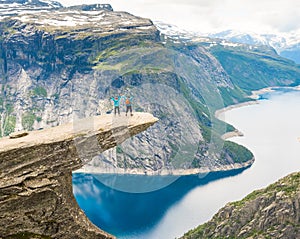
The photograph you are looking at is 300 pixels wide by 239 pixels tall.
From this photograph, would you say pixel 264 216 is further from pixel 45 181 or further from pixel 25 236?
pixel 25 236

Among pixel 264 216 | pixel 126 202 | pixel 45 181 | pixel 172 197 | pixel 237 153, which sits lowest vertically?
pixel 237 153

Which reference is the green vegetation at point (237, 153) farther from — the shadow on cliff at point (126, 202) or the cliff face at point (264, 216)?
the cliff face at point (264, 216)

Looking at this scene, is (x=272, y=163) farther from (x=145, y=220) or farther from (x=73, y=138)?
(x=73, y=138)

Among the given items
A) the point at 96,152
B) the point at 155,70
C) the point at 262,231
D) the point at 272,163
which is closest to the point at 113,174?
the point at 155,70

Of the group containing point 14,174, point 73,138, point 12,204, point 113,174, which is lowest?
point 113,174

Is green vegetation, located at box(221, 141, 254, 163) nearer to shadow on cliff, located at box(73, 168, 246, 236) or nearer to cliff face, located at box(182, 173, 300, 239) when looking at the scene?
shadow on cliff, located at box(73, 168, 246, 236)

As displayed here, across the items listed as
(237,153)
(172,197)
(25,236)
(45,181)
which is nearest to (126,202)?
(172,197)
